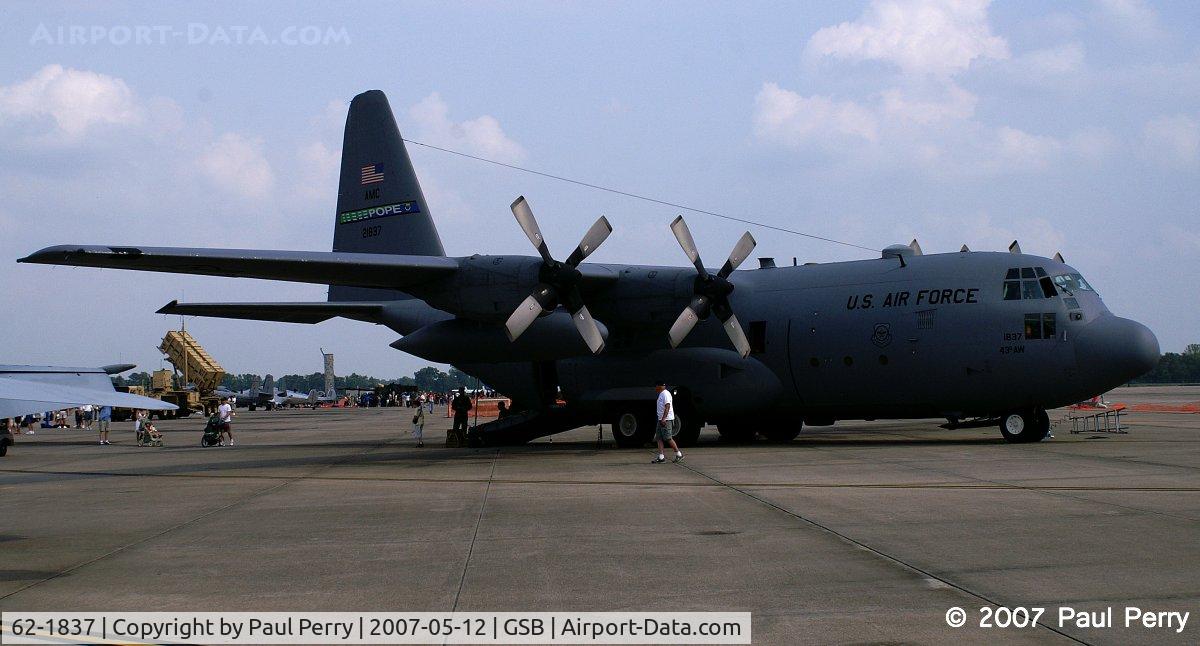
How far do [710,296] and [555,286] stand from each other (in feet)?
12.7

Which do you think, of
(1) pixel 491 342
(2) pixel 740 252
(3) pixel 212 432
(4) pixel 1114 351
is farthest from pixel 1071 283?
(3) pixel 212 432

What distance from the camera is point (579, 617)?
7.03m

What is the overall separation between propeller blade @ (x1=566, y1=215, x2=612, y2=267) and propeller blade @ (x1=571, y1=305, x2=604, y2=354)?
3.65ft

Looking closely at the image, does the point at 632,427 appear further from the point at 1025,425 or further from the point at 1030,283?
the point at 1030,283

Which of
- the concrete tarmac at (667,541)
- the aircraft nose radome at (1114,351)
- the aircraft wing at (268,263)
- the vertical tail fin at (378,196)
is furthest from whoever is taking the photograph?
the vertical tail fin at (378,196)

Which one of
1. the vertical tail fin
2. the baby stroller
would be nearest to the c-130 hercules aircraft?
the vertical tail fin

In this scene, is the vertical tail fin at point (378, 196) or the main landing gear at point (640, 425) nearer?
the main landing gear at point (640, 425)

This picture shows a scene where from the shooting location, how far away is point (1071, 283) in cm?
2178

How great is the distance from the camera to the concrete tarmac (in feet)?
24.3

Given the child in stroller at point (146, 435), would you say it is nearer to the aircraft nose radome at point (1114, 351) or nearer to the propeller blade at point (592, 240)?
the propeller blade at point (592, 240)

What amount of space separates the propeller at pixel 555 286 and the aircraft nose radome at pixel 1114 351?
10214 mm

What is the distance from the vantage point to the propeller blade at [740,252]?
23672mm
